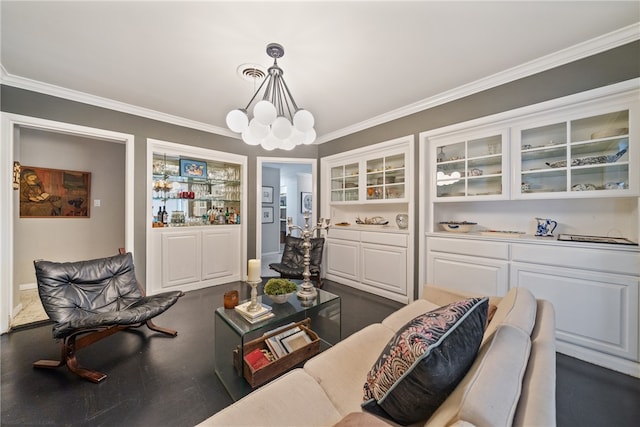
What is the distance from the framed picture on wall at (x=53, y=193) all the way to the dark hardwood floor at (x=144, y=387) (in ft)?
7.16

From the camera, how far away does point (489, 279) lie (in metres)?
2.43

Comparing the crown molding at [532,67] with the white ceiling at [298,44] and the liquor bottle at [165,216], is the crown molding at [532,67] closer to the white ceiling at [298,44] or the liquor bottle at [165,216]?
the white ceiling at [298,44]

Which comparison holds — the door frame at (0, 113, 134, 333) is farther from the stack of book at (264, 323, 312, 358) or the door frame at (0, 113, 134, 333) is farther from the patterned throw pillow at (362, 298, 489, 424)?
the patterned throw pillow at (362, 298, 489, 424)

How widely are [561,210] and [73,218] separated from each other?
646cm

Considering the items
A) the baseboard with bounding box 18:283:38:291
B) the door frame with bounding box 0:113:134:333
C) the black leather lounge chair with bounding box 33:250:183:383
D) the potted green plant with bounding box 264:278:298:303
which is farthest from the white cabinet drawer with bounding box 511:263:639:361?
the baseboard with bounding box 18:283:38:291

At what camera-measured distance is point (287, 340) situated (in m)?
1.87

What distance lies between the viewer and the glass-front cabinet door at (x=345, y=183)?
3.93 meters

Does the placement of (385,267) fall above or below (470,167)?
below

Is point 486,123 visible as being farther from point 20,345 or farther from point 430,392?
point 20,345

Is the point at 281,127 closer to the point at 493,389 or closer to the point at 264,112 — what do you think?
the point at 264,112

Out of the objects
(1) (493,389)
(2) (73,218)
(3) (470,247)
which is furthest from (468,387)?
(2) (73,218)

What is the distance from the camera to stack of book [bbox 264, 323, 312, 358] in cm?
178

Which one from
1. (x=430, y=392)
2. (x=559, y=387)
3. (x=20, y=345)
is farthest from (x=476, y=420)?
(x=20, y=345)

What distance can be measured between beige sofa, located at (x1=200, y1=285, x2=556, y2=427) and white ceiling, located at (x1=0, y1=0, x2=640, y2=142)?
1.88m
